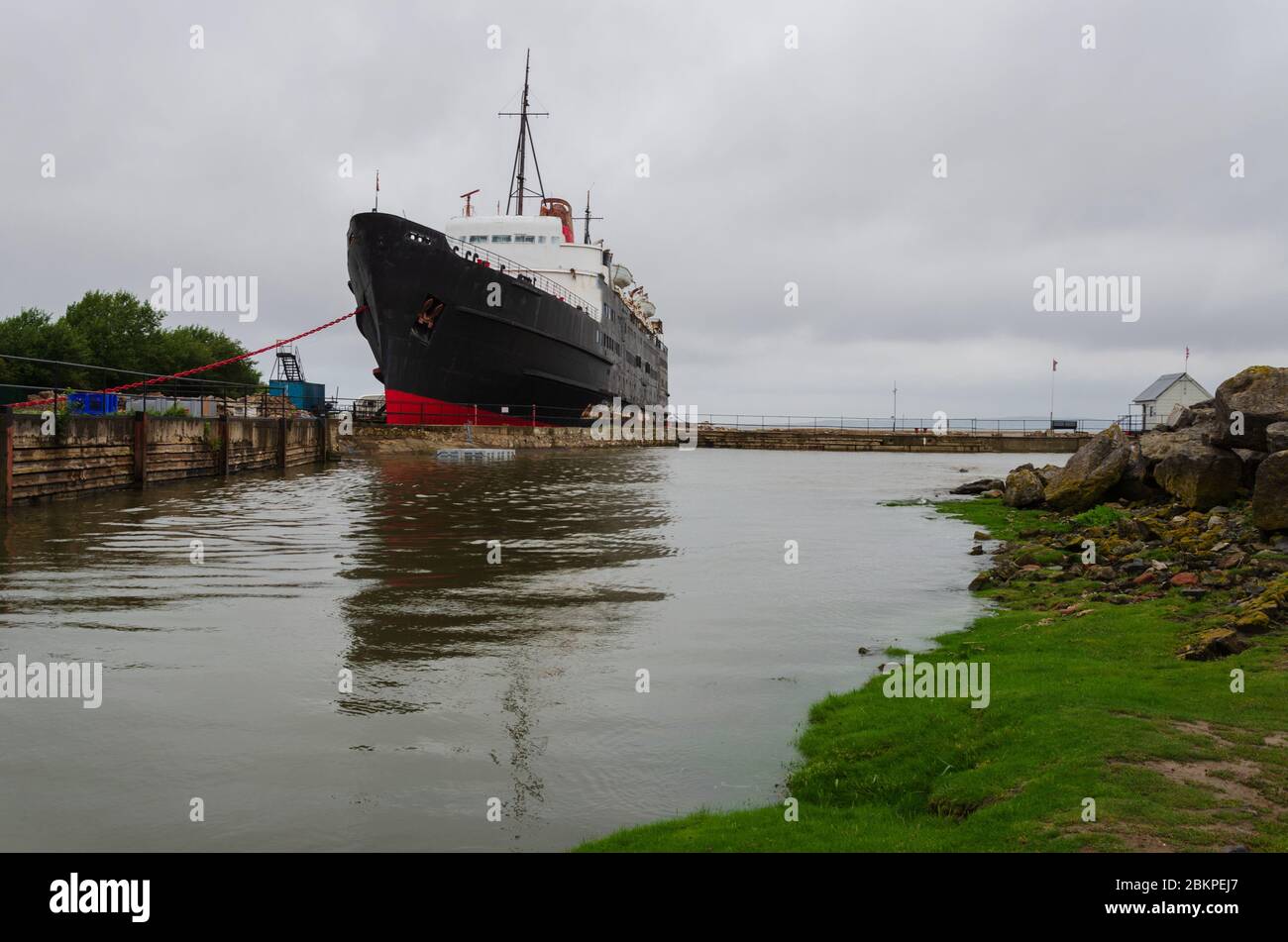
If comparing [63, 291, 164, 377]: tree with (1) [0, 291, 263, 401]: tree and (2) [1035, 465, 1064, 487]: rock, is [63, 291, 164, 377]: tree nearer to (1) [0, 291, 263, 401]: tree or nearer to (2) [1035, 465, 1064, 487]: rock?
(1) [0, 291, 263, 401]: tree

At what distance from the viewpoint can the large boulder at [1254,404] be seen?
42.2ft

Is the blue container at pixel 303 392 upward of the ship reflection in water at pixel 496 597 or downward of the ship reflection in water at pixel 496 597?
upward

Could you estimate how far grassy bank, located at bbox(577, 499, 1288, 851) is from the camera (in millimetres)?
3908

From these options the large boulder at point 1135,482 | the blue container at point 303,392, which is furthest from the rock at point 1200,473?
the blue container at point 303,392

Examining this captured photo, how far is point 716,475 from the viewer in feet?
111

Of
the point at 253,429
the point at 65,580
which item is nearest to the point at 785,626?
the point at 65,580

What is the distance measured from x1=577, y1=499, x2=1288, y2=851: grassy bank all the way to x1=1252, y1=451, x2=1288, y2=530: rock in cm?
375

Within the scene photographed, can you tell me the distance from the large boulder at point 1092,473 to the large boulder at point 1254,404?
2870mm

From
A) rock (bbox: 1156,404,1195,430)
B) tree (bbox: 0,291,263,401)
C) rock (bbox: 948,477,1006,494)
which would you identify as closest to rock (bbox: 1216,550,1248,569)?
rock (bbox: 1156,404,1195,430)

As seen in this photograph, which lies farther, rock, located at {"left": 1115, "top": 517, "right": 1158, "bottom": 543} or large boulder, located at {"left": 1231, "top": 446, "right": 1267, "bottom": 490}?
large boulder, located at {"left": 1231, "top": 446, "right": 1267, "bottom": 490}

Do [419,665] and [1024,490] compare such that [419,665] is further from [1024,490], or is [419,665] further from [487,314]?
[487,314]

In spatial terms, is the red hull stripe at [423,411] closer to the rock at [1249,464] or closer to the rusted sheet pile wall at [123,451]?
the rusted sheet pile wall at [123,451]

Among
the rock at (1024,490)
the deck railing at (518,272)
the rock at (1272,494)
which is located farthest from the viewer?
the deck railing at (518,272)

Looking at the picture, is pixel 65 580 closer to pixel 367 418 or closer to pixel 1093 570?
pixel 1093 570
